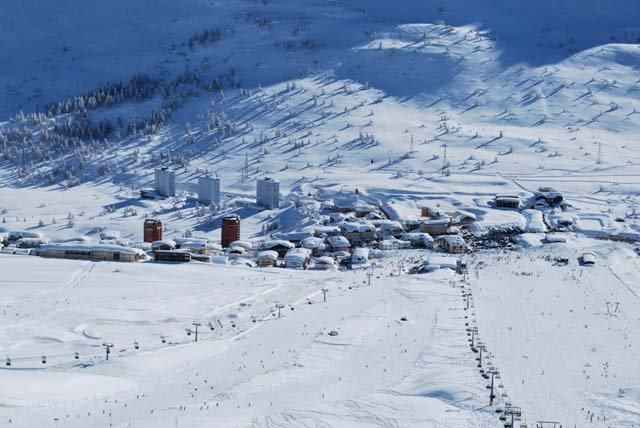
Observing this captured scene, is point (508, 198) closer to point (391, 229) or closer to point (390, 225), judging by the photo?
point (390, 225)

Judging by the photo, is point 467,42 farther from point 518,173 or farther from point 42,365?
point 42,365

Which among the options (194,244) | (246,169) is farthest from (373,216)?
(246,169)

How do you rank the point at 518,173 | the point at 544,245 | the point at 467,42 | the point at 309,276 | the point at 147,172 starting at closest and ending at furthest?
the point at 309,276
the point at 544,245
the point at 518,173
the point at 147,172
the point at 467,42

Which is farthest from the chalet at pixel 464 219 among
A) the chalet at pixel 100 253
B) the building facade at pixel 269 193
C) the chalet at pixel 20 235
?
the chalet at pixel 20 235

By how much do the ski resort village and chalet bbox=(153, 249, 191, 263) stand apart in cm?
12

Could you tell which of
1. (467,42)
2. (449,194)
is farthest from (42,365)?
Result: (467,42)

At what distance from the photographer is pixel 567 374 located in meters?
36.0

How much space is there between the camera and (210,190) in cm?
8944

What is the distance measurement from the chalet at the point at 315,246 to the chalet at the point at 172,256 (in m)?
11.4

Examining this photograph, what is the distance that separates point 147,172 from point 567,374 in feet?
250

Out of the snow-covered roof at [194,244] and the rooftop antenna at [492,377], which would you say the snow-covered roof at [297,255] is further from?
the rooftop antenna at [492,377]

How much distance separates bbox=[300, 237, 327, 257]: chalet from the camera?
2729 inches

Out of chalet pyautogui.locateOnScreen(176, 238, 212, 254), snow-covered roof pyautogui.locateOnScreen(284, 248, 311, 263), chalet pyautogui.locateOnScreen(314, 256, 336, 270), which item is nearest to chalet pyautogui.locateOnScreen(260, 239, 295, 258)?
snow-covered roof pyautogui.locateOnScreen(284, 248, 311, 263)

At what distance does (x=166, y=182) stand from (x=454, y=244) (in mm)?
34312
